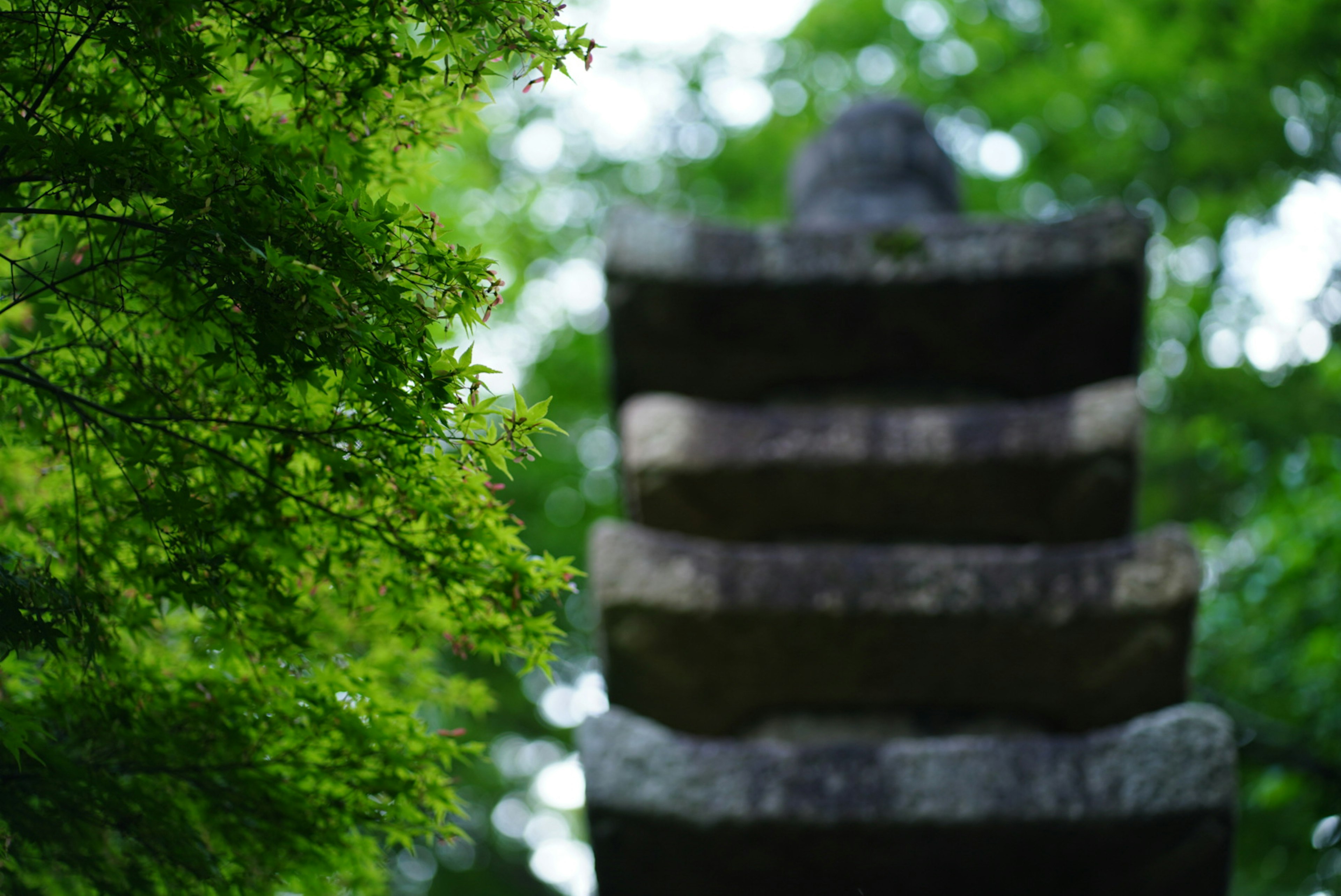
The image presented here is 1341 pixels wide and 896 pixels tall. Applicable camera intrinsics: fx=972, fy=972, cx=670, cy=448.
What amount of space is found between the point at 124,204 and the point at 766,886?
2693 millimetres

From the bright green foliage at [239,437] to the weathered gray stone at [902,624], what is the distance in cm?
90

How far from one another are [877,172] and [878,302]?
1.19 meters

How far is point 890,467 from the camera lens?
11.7 feet

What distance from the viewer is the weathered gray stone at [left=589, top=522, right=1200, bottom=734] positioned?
10.6 ft

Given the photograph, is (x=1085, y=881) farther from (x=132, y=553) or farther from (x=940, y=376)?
(x=132, y=553)

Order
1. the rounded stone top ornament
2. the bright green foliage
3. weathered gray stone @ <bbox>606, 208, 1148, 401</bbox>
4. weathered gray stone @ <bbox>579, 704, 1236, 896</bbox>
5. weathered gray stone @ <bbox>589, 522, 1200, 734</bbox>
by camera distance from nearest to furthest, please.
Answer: the bright green foliage < weathered gray stone @ <bbox>579, 704, 1236, 896</bbox> < weathered gray stone @ <bbox>589, 522, 1200, 734</bbox> < weathered gray stone @ <bbox>606, 208, 1148, 401</bbox> < the rounded stone top ornament

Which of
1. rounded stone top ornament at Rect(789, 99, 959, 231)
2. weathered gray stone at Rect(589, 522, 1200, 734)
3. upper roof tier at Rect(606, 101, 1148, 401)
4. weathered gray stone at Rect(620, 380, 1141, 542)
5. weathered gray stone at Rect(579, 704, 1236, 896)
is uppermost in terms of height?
rounded stone top ornament at Rect(789, 99, 959, 231)

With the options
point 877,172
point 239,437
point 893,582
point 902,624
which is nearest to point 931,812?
point 902,624

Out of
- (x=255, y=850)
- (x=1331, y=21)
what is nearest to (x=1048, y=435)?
(x=255, y=850)

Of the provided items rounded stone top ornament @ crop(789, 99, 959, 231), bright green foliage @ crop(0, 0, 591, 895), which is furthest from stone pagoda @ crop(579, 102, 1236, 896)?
bright green foliage @ crop(0, 0, 591, 895)

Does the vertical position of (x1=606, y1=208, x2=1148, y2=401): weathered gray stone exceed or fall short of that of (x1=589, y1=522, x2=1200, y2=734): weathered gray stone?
it exceeds it

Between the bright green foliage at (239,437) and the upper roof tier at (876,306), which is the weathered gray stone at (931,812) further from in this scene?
the upper roof tier at (876,306)

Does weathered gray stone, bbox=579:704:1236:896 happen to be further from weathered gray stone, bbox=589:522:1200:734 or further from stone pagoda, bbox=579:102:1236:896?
weathered gray stone, bbox=589:522:1200:734

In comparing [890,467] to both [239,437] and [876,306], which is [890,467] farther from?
[239,437]
